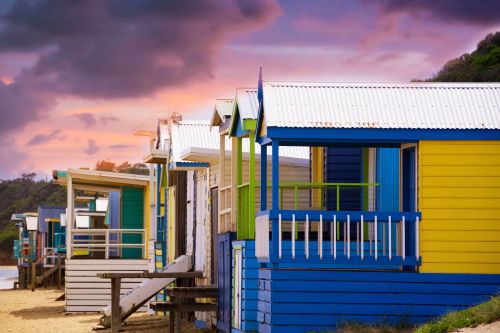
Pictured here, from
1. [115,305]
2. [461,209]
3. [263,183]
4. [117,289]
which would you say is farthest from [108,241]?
[461,209]

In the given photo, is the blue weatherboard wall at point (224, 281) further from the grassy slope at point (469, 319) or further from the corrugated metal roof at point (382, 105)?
the grassy slope at point (469, 319)

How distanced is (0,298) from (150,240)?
763 inches

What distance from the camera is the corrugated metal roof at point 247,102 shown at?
2297cm

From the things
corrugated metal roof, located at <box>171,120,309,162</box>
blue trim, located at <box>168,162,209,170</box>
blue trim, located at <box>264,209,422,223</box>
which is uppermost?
corrugated metal roof, located at <box>171,120,309,162</box>

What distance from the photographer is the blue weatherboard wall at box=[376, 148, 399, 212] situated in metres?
24.0

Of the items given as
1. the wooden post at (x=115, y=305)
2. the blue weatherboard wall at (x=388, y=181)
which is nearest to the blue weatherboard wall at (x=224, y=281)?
the wooden post at (x=115, y=305)

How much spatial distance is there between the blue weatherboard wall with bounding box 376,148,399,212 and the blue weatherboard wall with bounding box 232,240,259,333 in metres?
2.98

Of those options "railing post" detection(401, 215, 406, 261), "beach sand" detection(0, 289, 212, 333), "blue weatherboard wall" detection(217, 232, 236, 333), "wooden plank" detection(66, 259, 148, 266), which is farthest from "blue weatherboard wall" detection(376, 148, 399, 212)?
"wooden plank" detection(66, 259, 148, 266)

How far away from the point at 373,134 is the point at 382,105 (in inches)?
32.2

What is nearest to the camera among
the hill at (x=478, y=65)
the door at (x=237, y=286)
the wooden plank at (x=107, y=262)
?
the door at (x=237, y=286)

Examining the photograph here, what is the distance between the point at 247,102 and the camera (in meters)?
23.4

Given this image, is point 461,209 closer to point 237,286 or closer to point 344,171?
point 237,286

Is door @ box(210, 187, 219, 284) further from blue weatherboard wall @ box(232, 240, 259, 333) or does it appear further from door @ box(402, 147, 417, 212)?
door @ box(402, 147, 417, 212)

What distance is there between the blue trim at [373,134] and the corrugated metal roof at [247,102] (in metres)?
2.56
